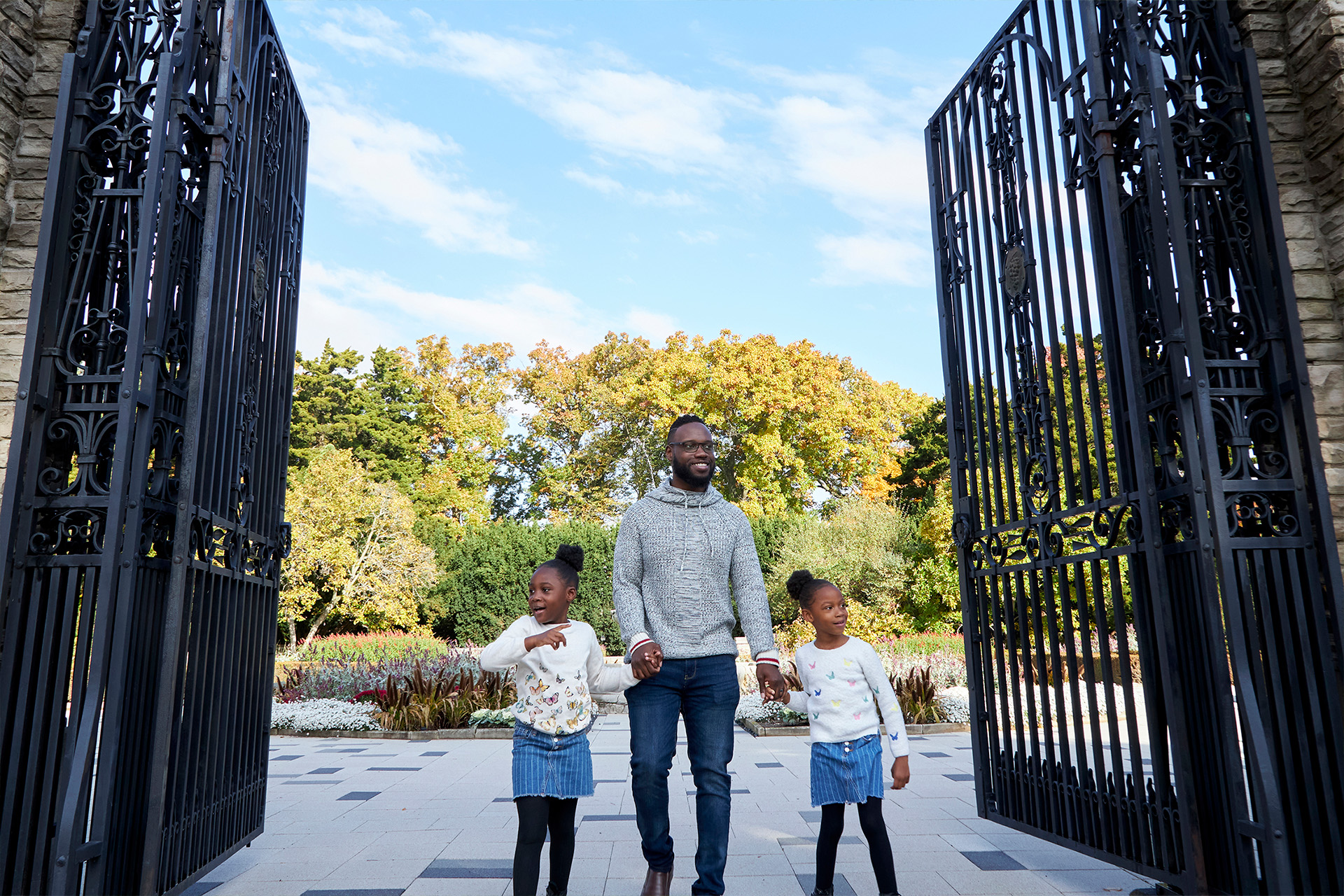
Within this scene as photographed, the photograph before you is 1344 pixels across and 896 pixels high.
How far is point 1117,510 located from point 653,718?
2005 mm

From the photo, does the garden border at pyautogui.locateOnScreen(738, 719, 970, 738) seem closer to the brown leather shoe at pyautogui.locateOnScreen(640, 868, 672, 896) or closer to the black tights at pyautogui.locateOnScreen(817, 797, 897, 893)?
the black tights at pyautogui.locateOnScreen(817, 797, 897, 893)

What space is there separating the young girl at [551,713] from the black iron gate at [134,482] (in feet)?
4.10

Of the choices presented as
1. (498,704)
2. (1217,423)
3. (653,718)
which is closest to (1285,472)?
(1217,423)

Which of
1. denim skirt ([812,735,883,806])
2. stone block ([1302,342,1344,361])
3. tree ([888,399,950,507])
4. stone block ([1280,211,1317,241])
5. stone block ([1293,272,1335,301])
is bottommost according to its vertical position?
denim skirt ([812,735,883,806])

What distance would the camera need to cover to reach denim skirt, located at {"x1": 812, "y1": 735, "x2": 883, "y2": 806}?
10.8 ft

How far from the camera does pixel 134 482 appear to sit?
311cm

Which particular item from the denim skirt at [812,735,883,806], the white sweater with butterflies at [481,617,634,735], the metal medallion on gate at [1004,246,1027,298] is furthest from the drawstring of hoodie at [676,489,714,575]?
the metal medallion on gate at [1004,246,1027,298]

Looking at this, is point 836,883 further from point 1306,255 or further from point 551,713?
point 1306,255

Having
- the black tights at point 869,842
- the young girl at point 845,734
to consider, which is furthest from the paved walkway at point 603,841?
the young girl at point 845,734

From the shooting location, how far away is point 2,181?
143 inches

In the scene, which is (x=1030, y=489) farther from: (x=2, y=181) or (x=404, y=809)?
(x=2, y=181)

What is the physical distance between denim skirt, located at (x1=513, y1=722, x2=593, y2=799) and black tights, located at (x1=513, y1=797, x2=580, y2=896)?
5 cm

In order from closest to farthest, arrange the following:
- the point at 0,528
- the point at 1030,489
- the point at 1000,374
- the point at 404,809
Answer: the point at 0,528
the point at 1030,489
the point at 1000,374
the point at 404,809

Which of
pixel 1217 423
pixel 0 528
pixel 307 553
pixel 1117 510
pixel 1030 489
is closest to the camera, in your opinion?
pixel 0 528
